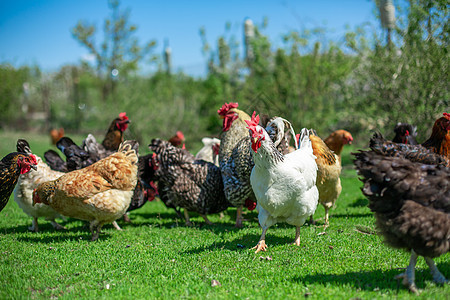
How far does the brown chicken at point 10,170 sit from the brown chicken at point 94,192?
1.71 feet

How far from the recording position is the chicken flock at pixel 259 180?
3473 mm

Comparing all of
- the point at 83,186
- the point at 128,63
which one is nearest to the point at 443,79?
the point at 83,186

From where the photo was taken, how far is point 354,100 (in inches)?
506

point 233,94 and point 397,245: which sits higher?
point 233,94

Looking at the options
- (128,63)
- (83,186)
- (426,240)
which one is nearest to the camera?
(426,240)

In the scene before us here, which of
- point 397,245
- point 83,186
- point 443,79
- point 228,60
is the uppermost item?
point 228,60

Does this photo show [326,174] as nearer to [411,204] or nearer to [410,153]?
[410,153]

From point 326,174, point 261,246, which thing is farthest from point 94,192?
point 326,174

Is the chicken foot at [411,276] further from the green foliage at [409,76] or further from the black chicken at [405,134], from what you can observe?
the green foliage at [409,76]

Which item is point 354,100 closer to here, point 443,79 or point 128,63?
point 443,79

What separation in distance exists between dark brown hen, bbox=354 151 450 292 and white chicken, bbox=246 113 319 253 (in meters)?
1.30

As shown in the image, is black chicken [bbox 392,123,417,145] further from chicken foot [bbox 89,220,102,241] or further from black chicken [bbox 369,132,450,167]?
chicken foot [bbox 89,220,102,241]

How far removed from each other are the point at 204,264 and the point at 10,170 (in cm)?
336

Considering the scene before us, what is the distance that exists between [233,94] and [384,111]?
31.0 ft
